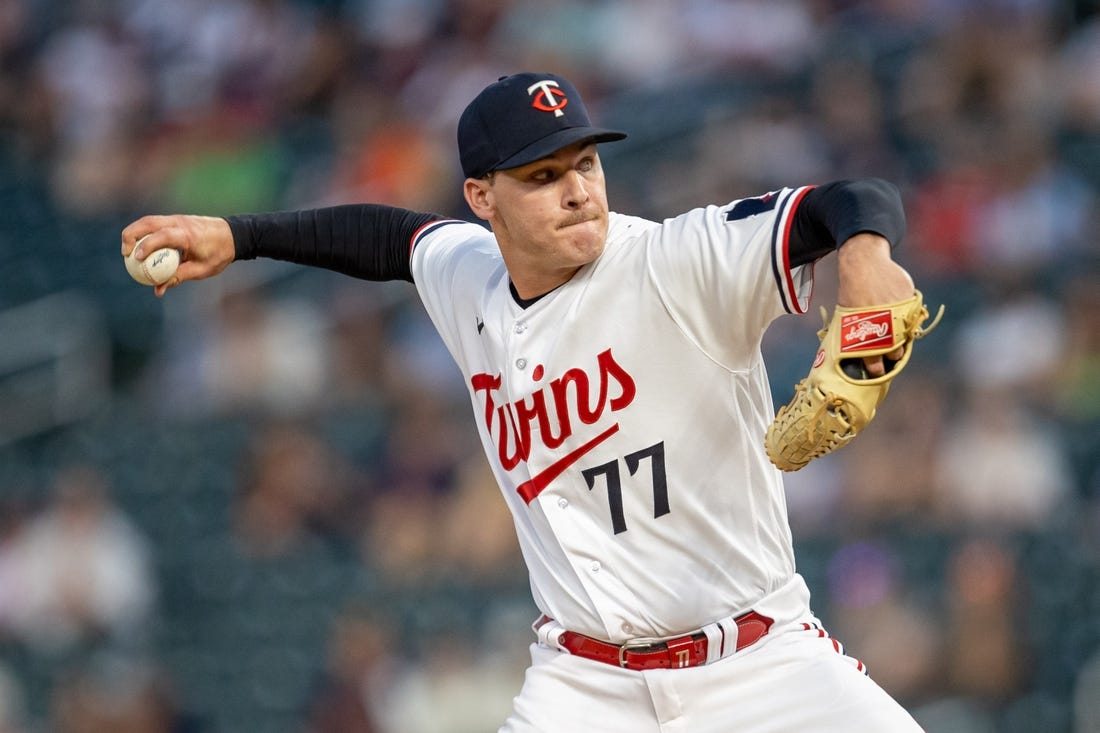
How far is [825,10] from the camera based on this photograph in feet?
29.2

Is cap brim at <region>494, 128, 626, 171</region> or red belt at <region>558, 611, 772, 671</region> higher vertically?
cap brim at <region>494, 128, 626, 171</region>

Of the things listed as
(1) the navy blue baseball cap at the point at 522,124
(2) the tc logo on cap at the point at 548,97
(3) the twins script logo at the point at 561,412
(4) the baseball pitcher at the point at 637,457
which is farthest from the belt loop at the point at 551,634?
(2) the tc logo on cap at the point at 548,97

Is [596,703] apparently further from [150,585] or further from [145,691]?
[150,585]

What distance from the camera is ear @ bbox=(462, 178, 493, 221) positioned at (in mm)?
3439

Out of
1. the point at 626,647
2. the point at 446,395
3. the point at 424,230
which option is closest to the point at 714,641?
the point at 626,647

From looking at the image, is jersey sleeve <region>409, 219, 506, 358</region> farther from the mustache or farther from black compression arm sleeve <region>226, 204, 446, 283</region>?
the mustache

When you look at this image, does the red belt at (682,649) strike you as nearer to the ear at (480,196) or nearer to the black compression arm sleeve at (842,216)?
the black compression arm sleeve at (842,216)

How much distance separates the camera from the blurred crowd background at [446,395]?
6617 millimetres

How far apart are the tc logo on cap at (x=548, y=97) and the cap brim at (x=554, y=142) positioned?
61 millimetres

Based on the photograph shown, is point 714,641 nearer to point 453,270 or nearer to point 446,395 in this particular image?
point 453,270

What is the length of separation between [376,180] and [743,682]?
6348 millimetres

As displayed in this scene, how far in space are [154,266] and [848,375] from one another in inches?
65.6

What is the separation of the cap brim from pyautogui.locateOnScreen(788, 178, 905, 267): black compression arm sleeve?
1.63 ft

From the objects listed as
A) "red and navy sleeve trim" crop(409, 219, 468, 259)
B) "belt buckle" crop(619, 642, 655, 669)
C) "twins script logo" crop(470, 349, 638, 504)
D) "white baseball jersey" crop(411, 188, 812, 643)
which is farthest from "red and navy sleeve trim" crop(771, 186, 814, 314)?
"red and navy sleeve trim" crop(409, 219, 468, 259)
